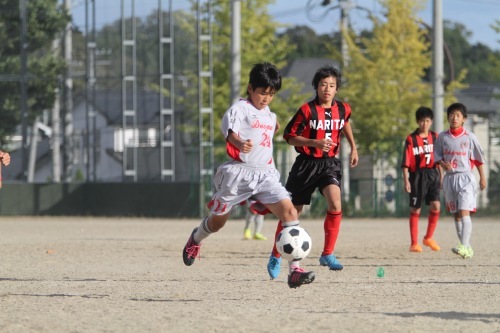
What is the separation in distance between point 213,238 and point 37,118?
53.2 feet

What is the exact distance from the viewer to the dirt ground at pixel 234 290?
24.0 ft

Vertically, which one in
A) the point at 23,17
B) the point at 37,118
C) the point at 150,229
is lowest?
the point at 150,229

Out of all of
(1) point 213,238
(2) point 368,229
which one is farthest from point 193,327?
(2) point 368,229

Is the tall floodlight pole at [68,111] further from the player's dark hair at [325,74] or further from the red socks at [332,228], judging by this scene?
the player's dark hair at [325,74]

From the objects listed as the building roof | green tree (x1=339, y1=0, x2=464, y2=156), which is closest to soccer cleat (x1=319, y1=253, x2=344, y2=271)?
green tree (x1=339, y1=0, x2=464, y2=156)

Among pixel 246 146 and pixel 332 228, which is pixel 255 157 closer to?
pixel 246 146

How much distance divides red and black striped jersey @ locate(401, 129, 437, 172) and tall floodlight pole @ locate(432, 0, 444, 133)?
13025mm

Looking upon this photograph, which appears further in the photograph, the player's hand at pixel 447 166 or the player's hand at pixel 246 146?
the player's hand at pixel 447 166

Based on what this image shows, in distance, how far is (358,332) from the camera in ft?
22.5

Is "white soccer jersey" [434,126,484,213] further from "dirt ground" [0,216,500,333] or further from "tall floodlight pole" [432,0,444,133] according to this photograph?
"tall floodlight pole" [432,0,444,133]

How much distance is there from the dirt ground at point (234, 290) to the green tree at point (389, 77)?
2190 centimetres

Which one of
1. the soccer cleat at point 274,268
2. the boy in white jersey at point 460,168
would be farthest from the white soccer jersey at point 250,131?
the boy in white jersey at point 460,168

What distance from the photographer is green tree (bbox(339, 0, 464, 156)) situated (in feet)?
128

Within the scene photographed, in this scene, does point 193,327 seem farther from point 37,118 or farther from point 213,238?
point 37,118
